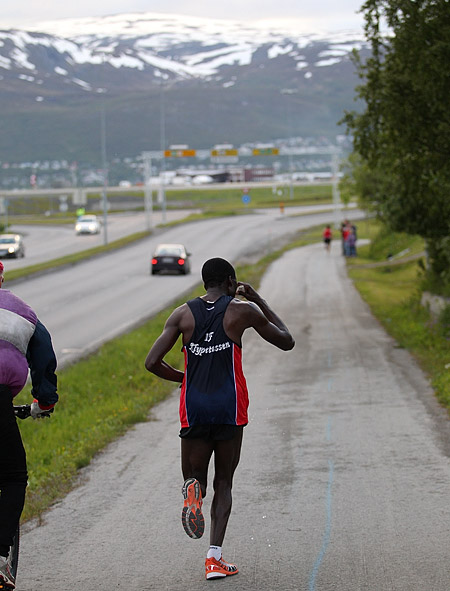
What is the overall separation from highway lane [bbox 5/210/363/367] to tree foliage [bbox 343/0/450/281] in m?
7.91

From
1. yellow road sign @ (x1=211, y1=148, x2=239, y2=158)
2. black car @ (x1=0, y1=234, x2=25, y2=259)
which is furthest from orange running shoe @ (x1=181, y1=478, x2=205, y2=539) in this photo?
yellow road sign @ (x1=211, y1=148, x2=239, y2=158)

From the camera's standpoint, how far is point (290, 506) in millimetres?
7852

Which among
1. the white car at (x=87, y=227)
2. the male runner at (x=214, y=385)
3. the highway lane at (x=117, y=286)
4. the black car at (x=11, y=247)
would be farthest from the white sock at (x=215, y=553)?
the white car at (x=87, y=227)

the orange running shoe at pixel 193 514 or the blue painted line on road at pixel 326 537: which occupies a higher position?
the orange running shoe at pixel 193 514

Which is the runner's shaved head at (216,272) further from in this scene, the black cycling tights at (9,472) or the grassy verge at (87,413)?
the grassy verge at (87,413)

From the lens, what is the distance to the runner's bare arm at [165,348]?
6.14 meters

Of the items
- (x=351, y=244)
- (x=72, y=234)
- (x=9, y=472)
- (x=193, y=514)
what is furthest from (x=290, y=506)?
(x=72, y=234)

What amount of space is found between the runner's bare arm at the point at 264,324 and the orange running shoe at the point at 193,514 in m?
1.01

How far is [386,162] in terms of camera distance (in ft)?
75.5

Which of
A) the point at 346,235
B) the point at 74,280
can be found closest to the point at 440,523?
the point at 74,280

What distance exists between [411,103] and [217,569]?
15.5m

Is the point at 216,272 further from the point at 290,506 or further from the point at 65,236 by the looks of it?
the point at 65,236

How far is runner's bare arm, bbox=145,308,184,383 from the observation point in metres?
6.14

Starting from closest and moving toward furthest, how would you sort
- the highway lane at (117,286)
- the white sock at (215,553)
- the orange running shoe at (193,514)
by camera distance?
the orange running shoe at (193,514) → the white sock at (215,553) → the highway lane at (117,286)
